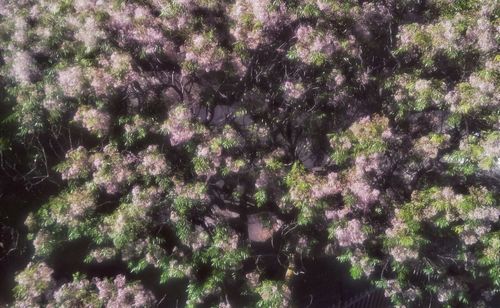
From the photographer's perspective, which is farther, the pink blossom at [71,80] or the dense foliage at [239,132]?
the dense foliage at [239,132]

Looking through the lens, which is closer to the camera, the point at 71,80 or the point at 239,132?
the point at 71,80

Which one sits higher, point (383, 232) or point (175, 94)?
point (175, 94)

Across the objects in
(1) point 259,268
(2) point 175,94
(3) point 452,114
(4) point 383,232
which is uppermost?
(3) point 452,114

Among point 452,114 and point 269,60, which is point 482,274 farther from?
point 269,60

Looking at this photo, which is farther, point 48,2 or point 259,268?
point 259,268

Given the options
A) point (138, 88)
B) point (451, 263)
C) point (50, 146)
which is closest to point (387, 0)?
point (138, 88)

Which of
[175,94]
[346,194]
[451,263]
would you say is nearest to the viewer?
[346,194]

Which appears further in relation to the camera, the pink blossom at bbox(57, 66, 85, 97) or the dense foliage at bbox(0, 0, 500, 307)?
the dense foliage at bbox(0, 0, 500, 307)

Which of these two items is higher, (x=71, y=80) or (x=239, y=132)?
(x=71, y=80)
